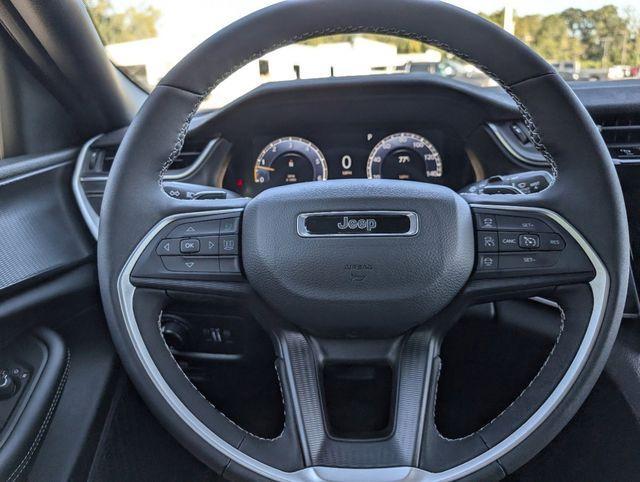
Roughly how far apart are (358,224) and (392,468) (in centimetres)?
40

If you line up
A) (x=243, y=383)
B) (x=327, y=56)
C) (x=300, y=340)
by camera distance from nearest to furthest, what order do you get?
1. (x=300, y=340)
2. (x=243, y=383)
3. (x=327, y=56)

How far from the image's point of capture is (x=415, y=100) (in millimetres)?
2000

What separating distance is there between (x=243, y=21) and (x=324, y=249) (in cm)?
39

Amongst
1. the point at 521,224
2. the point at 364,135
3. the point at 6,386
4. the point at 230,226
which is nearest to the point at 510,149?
the point at 364,135

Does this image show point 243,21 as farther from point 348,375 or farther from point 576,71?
A: point 576,71

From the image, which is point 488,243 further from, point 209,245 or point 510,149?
point 510,149

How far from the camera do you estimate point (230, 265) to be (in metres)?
1.10

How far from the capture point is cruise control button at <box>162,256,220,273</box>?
1.10 m

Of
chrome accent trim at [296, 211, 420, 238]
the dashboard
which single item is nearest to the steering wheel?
chrome accent trim at [296, 211, 420, 238]

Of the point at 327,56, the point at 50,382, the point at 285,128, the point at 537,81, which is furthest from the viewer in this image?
the point at 285,128

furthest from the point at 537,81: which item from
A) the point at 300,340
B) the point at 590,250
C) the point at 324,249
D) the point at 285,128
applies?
the point at 285,128

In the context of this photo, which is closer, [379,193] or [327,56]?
[379,193]

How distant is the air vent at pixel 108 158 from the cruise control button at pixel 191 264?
809 millimetres

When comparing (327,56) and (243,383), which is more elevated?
(327,56)
